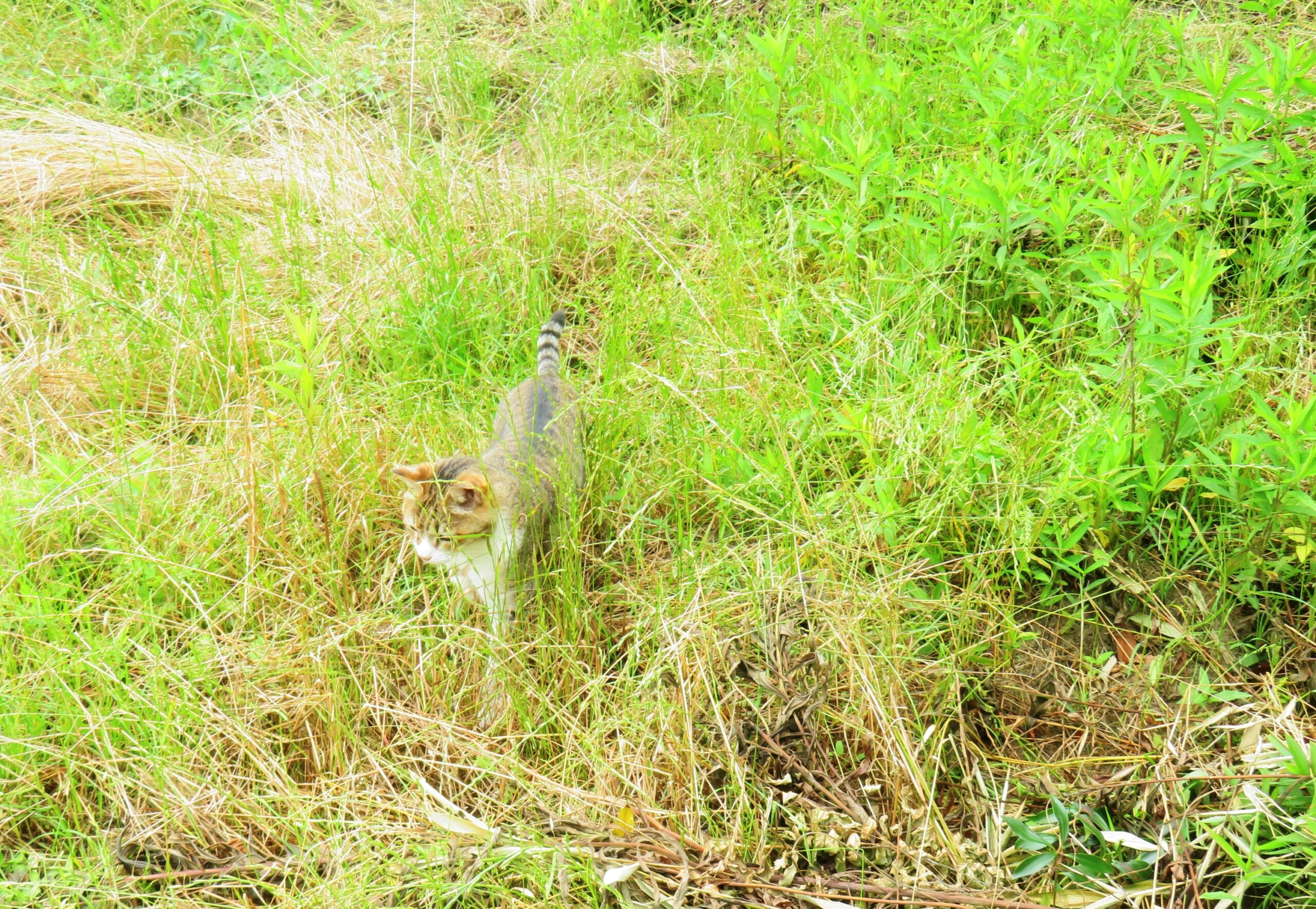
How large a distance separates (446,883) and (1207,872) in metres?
1.46

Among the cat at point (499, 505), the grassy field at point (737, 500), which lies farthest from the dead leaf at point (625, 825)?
the cat at point (499, 505)

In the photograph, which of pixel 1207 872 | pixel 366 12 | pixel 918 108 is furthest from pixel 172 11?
pixel 1207 872

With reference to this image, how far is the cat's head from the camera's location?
261 cm

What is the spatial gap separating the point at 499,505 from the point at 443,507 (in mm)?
179

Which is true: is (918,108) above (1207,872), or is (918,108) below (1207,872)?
above

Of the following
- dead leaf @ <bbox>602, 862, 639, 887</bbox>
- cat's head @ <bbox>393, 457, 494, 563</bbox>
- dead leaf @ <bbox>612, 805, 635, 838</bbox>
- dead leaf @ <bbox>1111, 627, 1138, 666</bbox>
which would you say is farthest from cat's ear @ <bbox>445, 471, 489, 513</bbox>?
dead leaf @ <bbox>1111, 627, 1138, 666</bbox>

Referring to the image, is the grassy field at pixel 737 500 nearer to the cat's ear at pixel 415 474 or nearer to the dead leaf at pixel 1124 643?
the dead leaf at pixel 1124 643

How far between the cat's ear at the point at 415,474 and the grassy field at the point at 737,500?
8.2 inches

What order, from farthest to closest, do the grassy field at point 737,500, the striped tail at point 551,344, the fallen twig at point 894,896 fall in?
the striped tail at point 551,344 → the grassy field at point 737,500 → the fallen twig at point 894,896

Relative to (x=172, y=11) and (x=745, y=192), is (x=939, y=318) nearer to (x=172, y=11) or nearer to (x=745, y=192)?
(x=745, y=192)

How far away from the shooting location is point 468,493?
2.64 metres

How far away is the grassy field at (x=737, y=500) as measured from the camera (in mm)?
2115

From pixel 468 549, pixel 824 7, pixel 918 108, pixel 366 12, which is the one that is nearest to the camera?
pixel 468 549

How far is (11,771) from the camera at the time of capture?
2.29 metres
